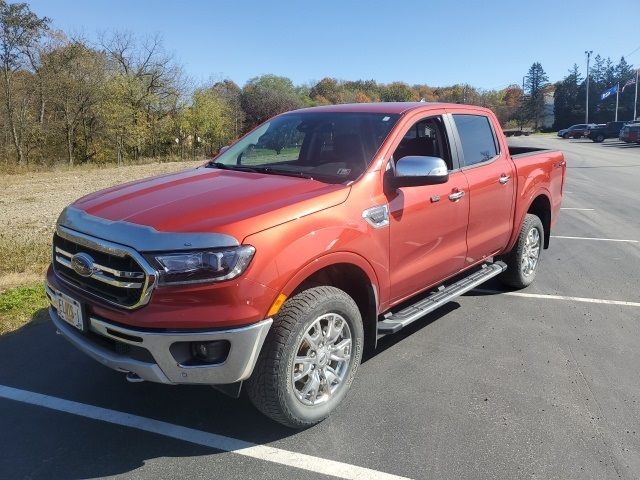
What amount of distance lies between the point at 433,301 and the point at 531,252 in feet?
7.60

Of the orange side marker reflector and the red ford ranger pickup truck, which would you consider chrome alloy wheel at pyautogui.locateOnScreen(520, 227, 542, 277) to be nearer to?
the red ford ranger pickup truck

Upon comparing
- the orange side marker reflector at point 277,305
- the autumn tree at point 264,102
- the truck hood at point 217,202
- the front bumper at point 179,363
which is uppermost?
the autumn tree at point 264,102

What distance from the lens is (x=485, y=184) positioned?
4691 mm

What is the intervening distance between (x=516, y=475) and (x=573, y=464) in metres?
0.36

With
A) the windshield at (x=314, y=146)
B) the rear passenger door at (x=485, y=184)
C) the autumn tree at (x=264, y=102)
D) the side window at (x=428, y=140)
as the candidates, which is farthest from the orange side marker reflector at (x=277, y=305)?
the autumn tree at (x=264, y=102)

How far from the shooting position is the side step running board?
3.70 meters

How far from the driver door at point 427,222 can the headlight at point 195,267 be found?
4.41ft

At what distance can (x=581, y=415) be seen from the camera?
11.0 feet

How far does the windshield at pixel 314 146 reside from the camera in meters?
3.75

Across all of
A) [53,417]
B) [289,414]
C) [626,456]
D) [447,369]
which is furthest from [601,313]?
[53,417]

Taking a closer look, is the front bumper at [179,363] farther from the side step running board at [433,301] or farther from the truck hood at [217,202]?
the side step running board at [433,301]

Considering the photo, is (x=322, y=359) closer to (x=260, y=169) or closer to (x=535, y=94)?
(x=260, y=169)

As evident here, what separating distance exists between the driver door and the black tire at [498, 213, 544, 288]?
4.28 feet

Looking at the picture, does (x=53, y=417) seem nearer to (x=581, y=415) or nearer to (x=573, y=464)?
(x=573, y=464)
